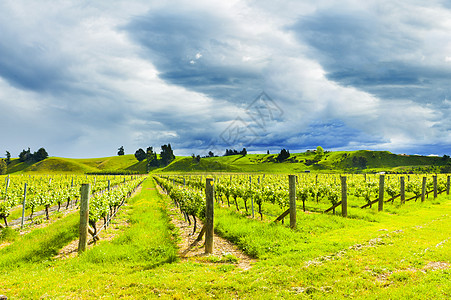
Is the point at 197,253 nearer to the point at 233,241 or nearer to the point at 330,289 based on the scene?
the point at 233,241

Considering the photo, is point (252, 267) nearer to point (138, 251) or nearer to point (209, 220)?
point (209, 220)

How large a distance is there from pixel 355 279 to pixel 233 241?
659cm

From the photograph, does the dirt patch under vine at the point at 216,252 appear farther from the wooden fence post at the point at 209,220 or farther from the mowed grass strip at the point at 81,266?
the mowed grass strip at the point at 81,266

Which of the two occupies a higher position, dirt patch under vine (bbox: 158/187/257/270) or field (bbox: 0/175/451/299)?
field (bbox: 0/175/451/299)

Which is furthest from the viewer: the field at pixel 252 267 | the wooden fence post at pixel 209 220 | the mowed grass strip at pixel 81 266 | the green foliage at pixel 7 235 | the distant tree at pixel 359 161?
the distant tree at pixel 359 161

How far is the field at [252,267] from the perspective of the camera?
674cm

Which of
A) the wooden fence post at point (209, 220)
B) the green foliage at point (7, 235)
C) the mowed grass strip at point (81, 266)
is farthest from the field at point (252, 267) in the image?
the wooden fence post at point (209, 220)

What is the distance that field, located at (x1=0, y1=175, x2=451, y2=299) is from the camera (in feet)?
22.1

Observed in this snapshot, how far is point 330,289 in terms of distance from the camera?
6.65 metres

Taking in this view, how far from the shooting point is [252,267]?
28.6ft

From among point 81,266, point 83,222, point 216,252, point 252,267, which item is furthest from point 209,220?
point 83,222

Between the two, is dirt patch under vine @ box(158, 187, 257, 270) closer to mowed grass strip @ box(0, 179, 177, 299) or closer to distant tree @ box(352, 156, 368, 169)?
mowed grass strip @ box(0, 179, 177, 299)

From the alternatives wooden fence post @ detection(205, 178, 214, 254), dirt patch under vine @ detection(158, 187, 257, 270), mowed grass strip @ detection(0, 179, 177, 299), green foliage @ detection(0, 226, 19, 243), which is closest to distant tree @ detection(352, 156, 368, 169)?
dirt patch under vine @ detection(158, 187, 257, 270)

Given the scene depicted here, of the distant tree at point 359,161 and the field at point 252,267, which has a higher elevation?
the distant tree at point 359,161
